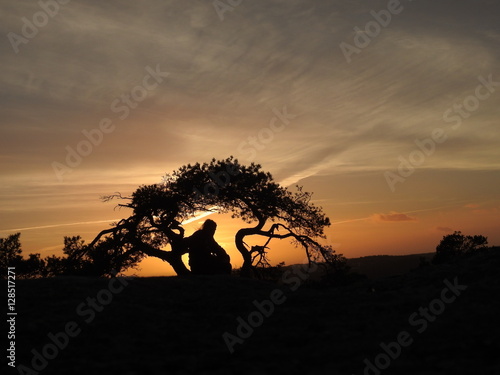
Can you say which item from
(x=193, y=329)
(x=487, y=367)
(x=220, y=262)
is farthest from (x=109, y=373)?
(x=220, y=262)

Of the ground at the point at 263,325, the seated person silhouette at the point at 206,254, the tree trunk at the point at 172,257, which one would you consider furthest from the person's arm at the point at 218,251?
the ground at the point at 263,325

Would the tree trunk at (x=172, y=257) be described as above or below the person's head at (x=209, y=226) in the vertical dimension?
below

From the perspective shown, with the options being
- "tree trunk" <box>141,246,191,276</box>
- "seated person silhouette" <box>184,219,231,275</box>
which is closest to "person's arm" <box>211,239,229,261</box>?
"seated person silhouette" <box>184,219,231,275</box>

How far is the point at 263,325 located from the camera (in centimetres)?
1122

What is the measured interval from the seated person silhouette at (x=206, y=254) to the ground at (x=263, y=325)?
10362mm

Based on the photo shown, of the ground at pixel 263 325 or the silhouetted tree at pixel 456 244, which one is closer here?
the ground at pixel 263 325

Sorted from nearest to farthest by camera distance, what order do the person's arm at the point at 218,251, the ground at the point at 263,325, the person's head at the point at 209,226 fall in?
the ground at the point at 263,325, the person's arm at the point at 218,251, the person's head at the point at 209,226

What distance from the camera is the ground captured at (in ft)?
27.5

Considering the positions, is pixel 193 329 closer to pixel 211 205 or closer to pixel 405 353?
pixel 405 353

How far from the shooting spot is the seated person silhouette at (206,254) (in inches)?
1056

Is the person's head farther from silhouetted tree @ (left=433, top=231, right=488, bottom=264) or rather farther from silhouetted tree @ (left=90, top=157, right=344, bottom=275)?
silhouetted tree @ (left=433, top=231, right=488, bottom=264)

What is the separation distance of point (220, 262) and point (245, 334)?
16.6 metres

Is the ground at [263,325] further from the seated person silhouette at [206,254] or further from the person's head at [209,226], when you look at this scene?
the person's head at [209,226]

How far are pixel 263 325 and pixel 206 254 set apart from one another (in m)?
16.3
